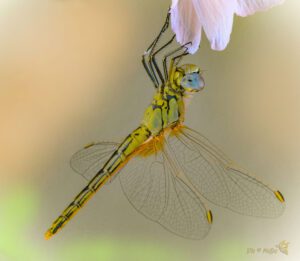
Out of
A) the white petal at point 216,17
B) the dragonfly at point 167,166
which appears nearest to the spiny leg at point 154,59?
the dragonfly at point 167,166

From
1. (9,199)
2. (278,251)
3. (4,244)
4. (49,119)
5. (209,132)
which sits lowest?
(4,244)

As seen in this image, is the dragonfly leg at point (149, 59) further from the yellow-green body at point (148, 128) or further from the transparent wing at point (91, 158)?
the transparent wing at point (91, 158)

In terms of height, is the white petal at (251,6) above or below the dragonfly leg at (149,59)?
above

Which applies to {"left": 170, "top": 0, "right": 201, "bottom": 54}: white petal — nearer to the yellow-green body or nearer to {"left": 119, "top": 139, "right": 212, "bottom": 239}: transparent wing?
the yellow-green body

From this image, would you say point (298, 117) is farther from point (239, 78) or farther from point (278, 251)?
point (278, 251)

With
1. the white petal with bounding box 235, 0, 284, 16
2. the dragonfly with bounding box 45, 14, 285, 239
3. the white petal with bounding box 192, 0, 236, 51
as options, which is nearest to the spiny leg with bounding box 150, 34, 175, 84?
the dragonfly with bounding box 45, 14, 285, 239

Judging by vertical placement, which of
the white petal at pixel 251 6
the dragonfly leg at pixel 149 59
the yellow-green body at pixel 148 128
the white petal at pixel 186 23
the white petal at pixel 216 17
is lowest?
the yellow-green body at pixel 148 128

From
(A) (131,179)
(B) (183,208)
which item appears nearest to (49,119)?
(A) (131,179)
